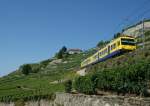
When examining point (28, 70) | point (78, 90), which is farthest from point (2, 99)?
point (28, 70)

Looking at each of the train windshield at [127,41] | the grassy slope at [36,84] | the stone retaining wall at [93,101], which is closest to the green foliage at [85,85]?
the stone retaining wall at [93,101]

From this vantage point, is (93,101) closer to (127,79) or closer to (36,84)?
(127,79)

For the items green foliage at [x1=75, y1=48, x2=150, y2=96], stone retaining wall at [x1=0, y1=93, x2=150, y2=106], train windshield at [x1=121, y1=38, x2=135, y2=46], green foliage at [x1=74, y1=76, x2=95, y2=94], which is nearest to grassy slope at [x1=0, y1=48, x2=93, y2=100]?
green foliage at [x1=74, y1=76, x2=95, y2=94]

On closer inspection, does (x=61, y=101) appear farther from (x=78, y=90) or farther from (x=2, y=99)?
(x=2, y=99)

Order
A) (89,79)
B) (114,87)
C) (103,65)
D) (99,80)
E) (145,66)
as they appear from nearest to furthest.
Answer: (145,66)
(114,87)
(99,80)
(89,79)
(103,65)

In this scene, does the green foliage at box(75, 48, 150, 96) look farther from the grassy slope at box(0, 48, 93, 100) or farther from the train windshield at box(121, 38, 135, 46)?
→ the grassy slope at box(0, 48, 93, 100)

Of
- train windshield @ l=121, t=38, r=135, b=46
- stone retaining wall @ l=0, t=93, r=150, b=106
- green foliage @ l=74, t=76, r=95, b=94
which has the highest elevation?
train windshield @ l=121, t=38, r=135, b=46

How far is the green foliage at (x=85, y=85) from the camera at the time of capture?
33.4 meters

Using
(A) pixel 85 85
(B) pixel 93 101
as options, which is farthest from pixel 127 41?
(B) pixel 93 101

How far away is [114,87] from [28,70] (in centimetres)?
13713

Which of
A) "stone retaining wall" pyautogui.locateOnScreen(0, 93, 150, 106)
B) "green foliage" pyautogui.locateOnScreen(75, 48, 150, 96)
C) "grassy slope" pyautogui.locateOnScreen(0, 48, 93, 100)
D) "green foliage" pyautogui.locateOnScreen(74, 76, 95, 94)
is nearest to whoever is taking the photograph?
"stone retaining wall" pyautogui.locateOnScreen(0, 93, 150, 106)

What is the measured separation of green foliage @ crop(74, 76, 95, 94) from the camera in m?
33.4

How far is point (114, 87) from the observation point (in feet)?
89.4

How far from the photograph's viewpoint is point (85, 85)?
35.8m
